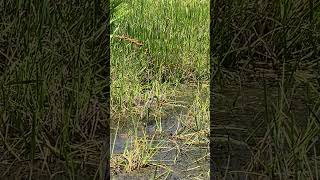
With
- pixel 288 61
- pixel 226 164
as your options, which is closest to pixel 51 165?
pixel 226 164

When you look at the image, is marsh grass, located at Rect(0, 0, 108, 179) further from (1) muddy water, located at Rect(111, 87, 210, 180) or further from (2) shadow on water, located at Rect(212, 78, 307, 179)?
(2) shadow on water, located at Rect(212, 78, 307, 179)

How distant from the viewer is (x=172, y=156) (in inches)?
61.0

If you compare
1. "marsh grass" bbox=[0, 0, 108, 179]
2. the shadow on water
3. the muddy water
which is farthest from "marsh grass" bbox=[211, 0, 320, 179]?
"marsh grass" bbox=[0, 0, 108, 179]

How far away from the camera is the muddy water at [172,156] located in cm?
141

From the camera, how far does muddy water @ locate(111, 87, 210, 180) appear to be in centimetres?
141

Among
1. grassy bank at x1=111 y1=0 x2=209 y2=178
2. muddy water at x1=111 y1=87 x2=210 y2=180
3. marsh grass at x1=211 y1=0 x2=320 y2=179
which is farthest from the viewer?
grassy bank at x1=111 y1=0 x2=209 y2=178

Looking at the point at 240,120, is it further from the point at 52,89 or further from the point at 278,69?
the point at 52,89

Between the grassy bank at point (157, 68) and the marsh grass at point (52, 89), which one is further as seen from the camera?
the grassy bank at point (157, 68)

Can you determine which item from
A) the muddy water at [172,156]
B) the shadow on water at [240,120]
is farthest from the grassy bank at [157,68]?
the shadow on water at [240,120]

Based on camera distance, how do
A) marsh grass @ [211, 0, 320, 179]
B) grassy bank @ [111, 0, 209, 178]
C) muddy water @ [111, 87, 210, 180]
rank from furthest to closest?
→ grassy bank @ [111, 0, 209, 178]
muddy water @ [111, 87, 210, 180]
marsh grass @ [211, 0, 320, 179]

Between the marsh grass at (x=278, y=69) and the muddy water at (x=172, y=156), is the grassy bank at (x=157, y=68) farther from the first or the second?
the marsh grass at (x=278, y=69)

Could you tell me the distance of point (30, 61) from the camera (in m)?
1.42

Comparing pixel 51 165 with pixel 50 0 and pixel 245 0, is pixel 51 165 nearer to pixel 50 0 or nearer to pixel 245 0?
pixel 50 0

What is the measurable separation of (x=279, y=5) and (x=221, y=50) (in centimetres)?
19
